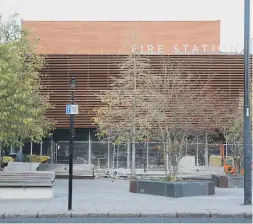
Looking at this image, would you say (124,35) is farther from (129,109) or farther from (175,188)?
(175,188)

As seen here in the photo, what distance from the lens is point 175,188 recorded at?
57.8 feet

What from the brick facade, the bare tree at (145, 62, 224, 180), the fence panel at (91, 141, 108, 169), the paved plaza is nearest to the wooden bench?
the paved plaza

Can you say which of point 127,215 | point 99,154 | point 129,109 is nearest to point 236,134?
point 129,109

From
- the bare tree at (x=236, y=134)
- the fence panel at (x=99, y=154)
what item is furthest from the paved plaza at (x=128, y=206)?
the fence panel at (x=99, y=154)

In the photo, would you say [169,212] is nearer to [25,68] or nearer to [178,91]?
[178,91]

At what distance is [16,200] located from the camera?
1680cm

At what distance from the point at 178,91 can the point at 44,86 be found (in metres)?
14.9

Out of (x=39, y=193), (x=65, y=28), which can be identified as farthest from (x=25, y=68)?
(x=65, y=28)

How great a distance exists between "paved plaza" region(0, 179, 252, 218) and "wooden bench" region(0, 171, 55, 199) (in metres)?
0.56

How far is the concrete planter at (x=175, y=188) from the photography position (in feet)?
58.0

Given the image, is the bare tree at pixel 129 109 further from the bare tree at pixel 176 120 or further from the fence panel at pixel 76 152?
the fence panel at pixel 76 152

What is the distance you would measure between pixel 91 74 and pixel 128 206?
904 inches

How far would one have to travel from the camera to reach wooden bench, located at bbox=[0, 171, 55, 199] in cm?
1728

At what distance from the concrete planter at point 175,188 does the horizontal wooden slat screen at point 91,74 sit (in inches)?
708
